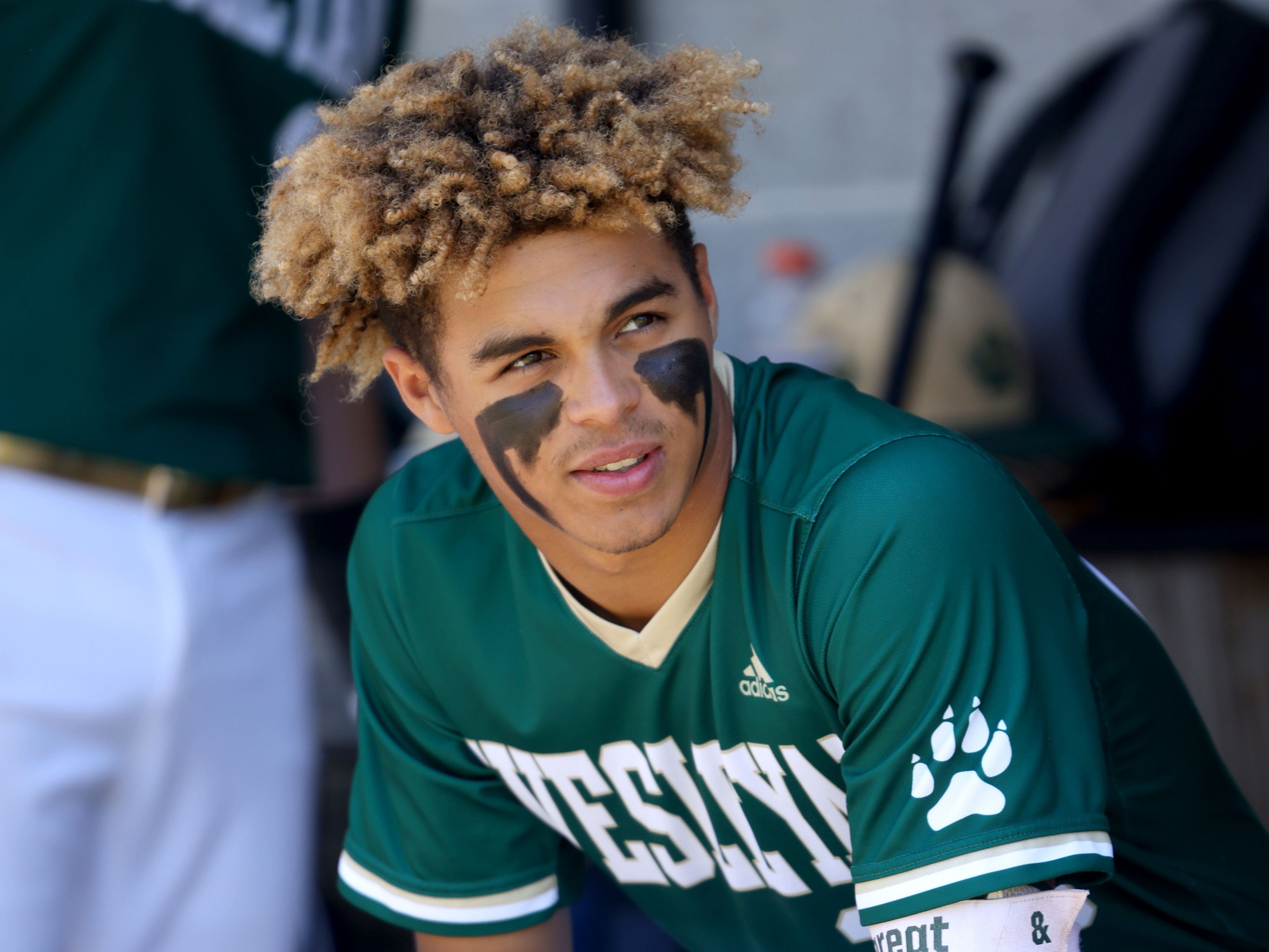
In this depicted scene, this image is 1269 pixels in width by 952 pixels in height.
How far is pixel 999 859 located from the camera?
1.14m

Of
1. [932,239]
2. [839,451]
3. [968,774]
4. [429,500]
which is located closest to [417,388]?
[429,500]

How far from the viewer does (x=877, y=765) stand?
1229 millimetres

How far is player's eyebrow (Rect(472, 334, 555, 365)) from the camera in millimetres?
1316

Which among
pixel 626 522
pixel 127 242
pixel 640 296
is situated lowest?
pixel 626 522

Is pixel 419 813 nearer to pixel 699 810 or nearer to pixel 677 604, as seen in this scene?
pixel 699 810

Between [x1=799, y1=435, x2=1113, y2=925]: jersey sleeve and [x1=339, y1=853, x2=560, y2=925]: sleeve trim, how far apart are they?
597 mm

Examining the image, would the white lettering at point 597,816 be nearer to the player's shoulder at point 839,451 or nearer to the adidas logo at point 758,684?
the adidas logo at point 758,684

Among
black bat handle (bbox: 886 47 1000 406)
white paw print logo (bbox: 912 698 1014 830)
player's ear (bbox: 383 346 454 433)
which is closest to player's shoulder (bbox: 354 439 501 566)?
player's ear (bbox: 383 346 454 433)

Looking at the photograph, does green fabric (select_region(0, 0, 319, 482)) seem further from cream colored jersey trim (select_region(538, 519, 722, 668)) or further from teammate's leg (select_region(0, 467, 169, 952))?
cream colored jersey trim (select_region(538, 519, 722, 668))

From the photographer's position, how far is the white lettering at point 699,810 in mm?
1502

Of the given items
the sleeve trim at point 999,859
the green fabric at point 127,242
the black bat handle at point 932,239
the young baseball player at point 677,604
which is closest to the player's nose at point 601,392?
the young baseball player at point 677,604

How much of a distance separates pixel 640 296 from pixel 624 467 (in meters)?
0.18

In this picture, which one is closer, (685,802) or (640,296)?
(640,296)

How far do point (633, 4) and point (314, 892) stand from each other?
120 inches
